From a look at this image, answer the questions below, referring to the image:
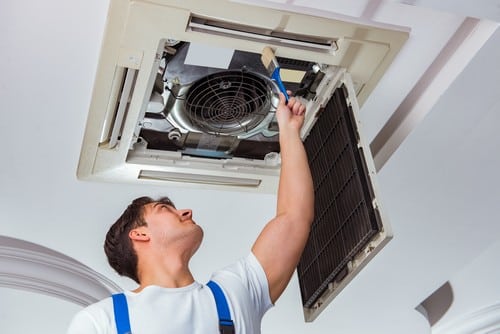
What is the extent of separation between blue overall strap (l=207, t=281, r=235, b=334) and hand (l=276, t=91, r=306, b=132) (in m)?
0.55

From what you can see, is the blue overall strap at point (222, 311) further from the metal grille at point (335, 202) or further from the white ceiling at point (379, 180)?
the white ceiling at point (379, 180)

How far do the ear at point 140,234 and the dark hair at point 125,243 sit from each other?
2 cm

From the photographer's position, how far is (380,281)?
11.3ft

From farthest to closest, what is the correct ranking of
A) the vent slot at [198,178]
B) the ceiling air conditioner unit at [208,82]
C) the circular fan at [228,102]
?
the vent slot at [198,178] < the circular fan at [228,102] < the ceiling air conditioner unit at [208,82]

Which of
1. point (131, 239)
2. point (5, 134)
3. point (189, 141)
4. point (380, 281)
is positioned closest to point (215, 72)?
point (189, 141)

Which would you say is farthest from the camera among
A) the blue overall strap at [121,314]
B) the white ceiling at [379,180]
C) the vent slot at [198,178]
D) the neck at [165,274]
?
the vent slot at [198,178]

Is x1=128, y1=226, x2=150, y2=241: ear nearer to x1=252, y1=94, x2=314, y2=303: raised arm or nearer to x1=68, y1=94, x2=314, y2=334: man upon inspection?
x1=68, y1=94, x2=314, y2=334: man

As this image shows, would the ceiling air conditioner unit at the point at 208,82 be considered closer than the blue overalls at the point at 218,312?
No

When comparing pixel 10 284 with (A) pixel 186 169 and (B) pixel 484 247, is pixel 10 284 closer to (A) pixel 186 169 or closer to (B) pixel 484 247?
(A) pixel 186 169

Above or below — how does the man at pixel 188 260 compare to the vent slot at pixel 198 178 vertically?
below

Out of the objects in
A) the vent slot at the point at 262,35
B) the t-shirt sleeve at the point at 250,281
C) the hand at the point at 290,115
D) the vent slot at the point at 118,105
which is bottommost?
the t-shirt sleeve at the point at 250,281

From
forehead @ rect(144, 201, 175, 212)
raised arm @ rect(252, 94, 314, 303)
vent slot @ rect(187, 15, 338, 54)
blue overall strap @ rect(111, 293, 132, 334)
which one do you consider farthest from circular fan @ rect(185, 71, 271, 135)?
blue overall strap @ rect(111, 293, 132, 334)

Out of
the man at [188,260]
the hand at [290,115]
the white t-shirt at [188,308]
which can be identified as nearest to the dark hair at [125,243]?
the man at [188,260]

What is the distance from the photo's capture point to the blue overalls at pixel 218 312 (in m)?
1.61
